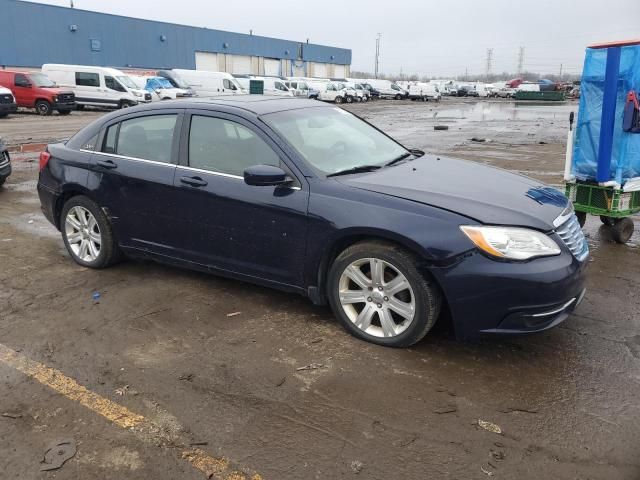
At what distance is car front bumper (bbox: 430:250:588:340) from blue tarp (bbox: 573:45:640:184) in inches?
132

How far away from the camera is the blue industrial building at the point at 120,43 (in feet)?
127

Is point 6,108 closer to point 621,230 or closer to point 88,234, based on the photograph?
point 88,234

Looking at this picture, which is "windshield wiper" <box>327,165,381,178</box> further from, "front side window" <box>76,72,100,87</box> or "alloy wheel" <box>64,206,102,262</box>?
"front side window" <box>76,72,100,87</box>

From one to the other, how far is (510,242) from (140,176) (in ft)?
10.1

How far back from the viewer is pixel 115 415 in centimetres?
311

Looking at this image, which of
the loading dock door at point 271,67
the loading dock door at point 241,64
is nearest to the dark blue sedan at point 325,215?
the loading dock door at point 241,64

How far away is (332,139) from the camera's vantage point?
4586 millimetres

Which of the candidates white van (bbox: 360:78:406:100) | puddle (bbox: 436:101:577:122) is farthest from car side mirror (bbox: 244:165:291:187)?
white van (bbox: 360:78:406:100)

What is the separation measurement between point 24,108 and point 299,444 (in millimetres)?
30983

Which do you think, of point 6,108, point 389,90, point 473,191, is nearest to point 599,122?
point 473,191

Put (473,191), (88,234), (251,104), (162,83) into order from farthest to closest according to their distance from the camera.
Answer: (162,83) → (88,234) → (251,104) → (473,191)

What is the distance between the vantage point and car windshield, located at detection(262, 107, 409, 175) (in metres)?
4.26

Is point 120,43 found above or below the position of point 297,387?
above

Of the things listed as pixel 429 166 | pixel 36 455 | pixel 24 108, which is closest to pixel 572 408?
pixel 429 166
